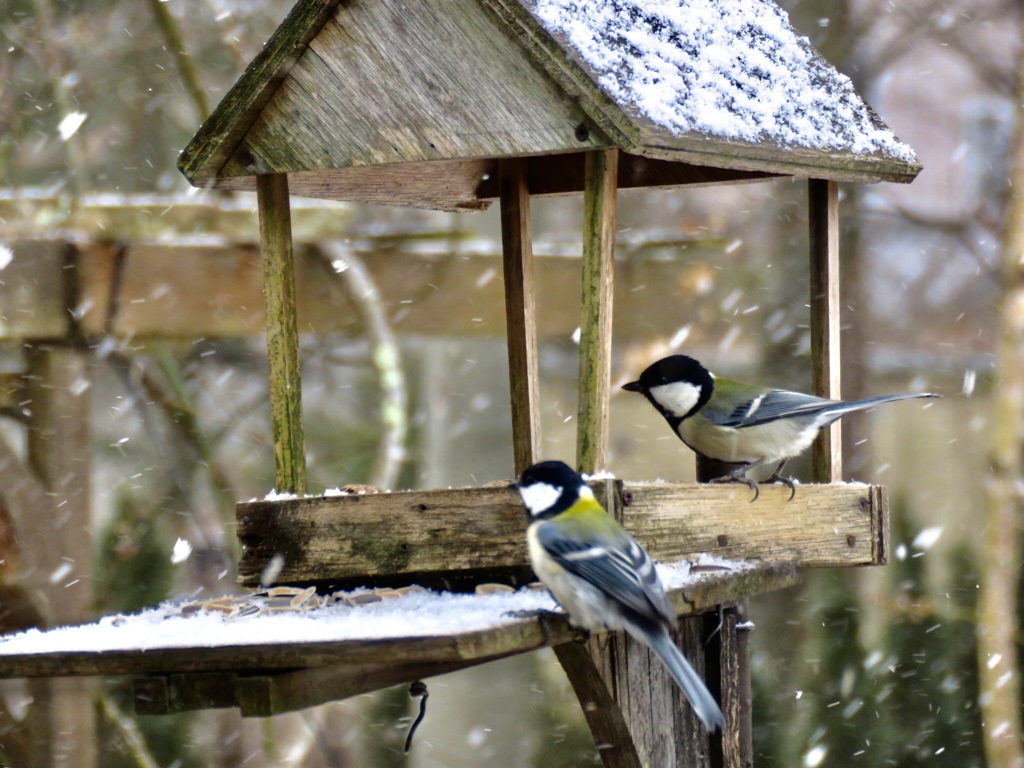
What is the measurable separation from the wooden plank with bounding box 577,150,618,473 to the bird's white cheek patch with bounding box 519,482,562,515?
0.14 meters

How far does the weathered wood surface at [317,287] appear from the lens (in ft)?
11.9

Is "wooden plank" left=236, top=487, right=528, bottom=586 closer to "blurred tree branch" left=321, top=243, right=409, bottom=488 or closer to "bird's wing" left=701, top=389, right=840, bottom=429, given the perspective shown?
"bird's wing" left=701, top=389, right=840, bottom=429

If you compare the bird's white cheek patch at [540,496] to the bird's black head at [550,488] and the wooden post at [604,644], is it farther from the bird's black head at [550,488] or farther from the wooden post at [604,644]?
the wooden post at [604,644]

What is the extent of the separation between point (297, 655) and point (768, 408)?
1.53 meters

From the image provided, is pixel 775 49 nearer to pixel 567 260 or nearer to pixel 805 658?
pixel 567 260

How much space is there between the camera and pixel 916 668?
6023 mm

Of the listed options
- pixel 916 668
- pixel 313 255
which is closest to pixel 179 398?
pixel 313 255

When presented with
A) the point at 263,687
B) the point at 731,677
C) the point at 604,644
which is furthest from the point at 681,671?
the point at 731,677

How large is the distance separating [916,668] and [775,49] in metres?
A: 4.31

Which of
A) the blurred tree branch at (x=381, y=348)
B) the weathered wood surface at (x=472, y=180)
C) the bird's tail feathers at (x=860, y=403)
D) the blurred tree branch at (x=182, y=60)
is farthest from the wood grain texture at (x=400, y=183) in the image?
the blurred tree branch at (x=182, y=60)

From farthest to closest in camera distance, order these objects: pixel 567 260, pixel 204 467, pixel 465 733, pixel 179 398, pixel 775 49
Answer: pixel 465 733 < pixel 204 467 < pixel 179 398 < pixel 567 260 < pixel 775 49

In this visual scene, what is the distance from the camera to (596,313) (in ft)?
6.95

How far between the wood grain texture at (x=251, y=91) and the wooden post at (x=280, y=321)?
4.4 inches

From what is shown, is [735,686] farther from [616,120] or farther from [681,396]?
[616,120]
